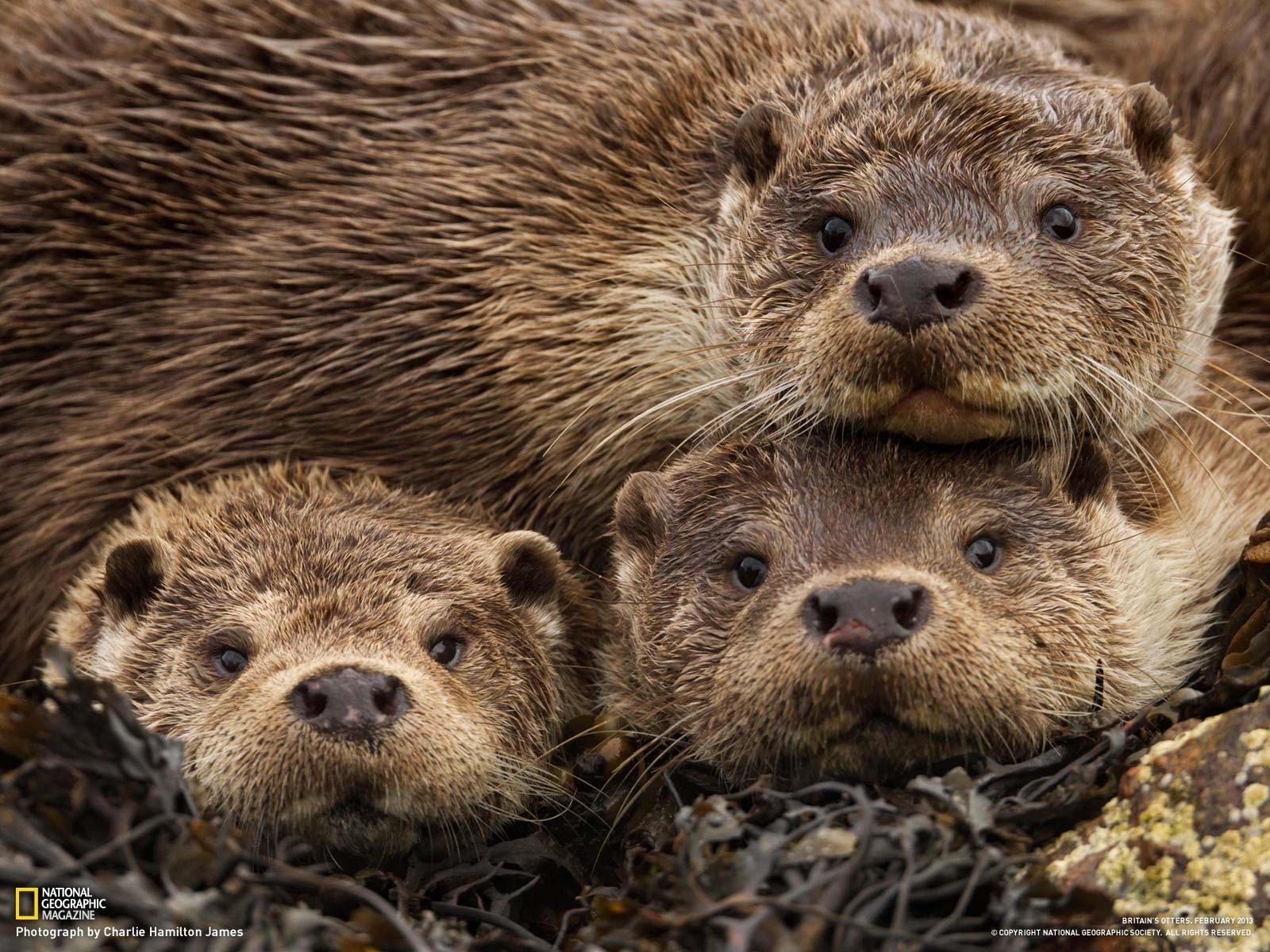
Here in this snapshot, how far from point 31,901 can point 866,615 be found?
220 cm

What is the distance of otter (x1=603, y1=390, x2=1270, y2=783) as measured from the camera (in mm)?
4316

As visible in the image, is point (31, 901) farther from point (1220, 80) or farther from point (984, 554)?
point (1220, 80)

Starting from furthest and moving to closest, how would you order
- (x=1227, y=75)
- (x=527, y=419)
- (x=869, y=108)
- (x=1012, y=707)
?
(x=1227, y=75)
(x=527, y=419)
(x=869, y=108)
(x=1012, y=707)

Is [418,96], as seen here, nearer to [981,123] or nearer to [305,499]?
[305,499]

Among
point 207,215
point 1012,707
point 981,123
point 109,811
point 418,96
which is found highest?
point 981,123

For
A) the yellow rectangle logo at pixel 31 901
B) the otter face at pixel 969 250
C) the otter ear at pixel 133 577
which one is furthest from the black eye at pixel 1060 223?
the yellow rectangle logo at pixel 31 901

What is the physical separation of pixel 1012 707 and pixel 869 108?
81.2 inches

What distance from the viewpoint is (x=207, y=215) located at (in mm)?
6145

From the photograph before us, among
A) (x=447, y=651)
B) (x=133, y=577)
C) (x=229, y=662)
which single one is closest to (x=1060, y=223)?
(x=447, y=651)

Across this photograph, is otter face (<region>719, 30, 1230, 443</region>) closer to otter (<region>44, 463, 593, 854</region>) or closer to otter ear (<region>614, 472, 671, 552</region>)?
otter ear (<region>614, 472, 671, 552</region>)

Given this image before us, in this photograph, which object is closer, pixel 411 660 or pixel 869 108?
pixel 411 660

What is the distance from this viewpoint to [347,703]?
14.8 ft

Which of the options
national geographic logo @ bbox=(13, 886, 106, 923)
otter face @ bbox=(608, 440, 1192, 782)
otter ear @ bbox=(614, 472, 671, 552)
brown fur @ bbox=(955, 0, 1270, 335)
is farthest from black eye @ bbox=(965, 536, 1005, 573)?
national geographic logo @ bbox=(13, 886, 106, 923)

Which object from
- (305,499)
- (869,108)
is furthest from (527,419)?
(869,108)
